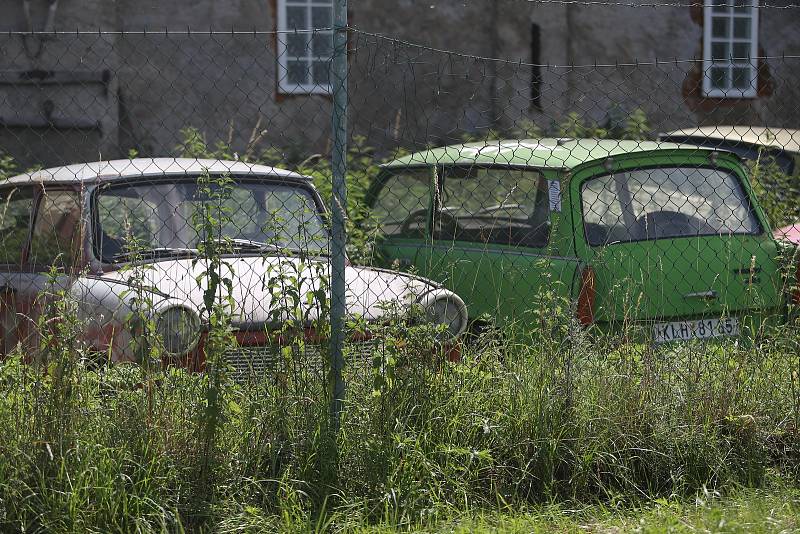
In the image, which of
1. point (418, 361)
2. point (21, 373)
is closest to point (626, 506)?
point (418, 361)

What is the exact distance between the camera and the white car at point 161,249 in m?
4.94

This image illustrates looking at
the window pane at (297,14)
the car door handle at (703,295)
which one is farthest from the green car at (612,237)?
the window pane at (297,14)

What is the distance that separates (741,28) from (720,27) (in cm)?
42

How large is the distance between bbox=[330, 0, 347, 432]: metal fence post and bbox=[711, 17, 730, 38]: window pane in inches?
511

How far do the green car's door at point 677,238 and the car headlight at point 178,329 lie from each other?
79.8 inches

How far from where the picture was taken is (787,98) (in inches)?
624

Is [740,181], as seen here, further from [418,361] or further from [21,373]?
[21,373]

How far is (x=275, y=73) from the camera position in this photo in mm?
14648

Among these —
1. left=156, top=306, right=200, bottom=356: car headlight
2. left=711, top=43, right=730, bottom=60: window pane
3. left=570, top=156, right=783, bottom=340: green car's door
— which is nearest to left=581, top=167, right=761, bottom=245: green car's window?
left=570, top=156, right=783, bottom=340: green car's door

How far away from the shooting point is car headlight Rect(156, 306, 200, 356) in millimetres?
4734

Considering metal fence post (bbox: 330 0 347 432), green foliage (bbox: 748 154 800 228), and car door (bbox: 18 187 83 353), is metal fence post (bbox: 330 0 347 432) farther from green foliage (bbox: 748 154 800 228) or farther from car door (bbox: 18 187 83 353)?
green foliage (bbox: 748 154 800 228)

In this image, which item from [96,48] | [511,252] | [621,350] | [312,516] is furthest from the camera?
[96,48]

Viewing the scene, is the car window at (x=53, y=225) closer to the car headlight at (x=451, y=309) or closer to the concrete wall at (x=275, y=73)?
the car headlight at (x=451, y=309)

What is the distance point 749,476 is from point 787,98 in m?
12.5
